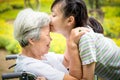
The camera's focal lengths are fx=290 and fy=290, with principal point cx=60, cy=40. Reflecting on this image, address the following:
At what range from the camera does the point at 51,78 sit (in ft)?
5.69

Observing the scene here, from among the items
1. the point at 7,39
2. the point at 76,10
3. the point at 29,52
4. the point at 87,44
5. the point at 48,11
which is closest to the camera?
the point at 87,44

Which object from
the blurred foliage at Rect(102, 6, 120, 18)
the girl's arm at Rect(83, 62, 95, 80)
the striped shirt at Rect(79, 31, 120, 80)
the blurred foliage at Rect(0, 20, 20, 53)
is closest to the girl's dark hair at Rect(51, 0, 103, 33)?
the striped shirt at Rect(79, 31, 120, 80)

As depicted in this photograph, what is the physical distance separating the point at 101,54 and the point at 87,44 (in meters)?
0.13

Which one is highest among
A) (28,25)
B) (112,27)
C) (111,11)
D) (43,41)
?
(28,25)

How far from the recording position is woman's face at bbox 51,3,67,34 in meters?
1.77

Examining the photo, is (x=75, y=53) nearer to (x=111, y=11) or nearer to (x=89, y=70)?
(x=89, y=70)

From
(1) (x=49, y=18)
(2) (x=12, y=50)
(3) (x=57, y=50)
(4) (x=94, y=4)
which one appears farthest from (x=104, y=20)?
(1) (x=49, y=18)

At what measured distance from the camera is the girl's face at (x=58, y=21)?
177 centimetres

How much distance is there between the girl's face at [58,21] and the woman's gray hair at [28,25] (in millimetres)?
43

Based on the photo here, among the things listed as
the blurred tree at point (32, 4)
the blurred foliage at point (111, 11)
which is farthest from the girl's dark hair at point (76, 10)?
A: the blurred foliage at point (111, 11)

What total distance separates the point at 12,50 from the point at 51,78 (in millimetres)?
3216

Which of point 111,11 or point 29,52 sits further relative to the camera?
point 111,11

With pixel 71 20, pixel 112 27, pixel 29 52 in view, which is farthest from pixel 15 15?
pixel 71 20

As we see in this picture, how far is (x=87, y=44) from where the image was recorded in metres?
1.63
